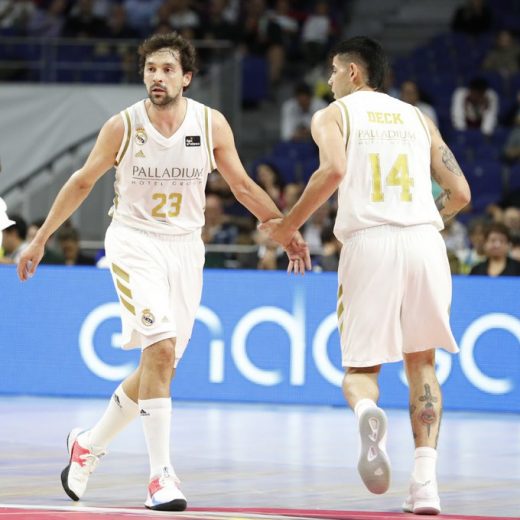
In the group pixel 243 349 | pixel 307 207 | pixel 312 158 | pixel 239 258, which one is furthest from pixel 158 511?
pixel 312 158

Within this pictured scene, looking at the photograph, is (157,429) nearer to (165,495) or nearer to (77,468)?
(165,495)

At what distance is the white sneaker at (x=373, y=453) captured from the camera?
259 inches

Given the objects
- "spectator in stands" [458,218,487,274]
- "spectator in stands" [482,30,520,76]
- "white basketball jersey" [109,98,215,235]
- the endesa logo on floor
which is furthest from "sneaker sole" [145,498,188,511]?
"spectator in stands" [482,30,520,76]

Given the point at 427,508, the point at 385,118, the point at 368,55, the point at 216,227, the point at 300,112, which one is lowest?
the point at 427,508

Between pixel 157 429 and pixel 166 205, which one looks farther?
pixel 166 205

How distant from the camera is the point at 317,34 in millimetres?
20234

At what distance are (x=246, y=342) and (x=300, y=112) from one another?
22.8ft

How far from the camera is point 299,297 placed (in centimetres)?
1213

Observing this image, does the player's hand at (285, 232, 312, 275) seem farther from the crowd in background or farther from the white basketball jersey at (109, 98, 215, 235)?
the crowd in background

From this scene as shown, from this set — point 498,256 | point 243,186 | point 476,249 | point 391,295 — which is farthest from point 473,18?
point 391,295

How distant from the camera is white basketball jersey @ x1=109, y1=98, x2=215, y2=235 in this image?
7.36 meters

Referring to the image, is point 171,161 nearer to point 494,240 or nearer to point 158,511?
point 158,511

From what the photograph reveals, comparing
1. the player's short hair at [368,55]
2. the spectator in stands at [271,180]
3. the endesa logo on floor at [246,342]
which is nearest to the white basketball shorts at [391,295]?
the player's short hair at [368,55]

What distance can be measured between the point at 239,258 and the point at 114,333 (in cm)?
264
